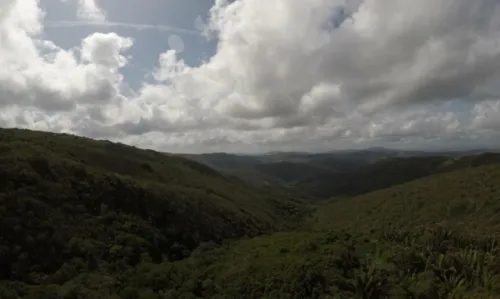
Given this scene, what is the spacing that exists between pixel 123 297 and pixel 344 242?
87.6 ft

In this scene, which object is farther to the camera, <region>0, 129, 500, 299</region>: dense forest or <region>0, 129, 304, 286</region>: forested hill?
<region>0, 129, 304, 286</region>: forested hill

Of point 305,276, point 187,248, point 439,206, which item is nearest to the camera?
point 305,276

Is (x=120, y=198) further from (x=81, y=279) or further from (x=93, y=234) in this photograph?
(x=81, y=279)

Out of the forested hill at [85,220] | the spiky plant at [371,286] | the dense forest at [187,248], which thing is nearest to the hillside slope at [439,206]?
the dense forest at [187,248]

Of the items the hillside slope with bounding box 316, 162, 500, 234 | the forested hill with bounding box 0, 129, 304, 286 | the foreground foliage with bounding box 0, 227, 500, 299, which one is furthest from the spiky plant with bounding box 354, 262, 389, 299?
the hillside slope with bounding box 316, 162, 500, 234

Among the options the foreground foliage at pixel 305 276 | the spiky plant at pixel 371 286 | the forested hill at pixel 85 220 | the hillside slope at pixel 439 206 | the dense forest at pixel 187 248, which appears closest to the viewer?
the spiky plant at pixel 371 286

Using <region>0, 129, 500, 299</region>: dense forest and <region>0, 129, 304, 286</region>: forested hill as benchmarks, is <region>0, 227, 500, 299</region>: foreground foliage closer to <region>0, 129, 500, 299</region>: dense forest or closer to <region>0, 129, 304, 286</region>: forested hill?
<region>0, 129, 500, 299</region>: dense forest

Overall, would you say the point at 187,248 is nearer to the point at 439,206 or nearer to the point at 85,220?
the point at 85,220

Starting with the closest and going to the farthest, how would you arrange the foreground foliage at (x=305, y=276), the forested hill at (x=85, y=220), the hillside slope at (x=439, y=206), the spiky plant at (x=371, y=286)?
the spiky plant at (x=371, y=286)
the foreground foliage at (x=305, y=276)
the forested hill at (x=85, y=220)
the hillside slope at (x=439, y=206)

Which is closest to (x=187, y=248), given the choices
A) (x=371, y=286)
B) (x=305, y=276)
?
(x=305, y=276)

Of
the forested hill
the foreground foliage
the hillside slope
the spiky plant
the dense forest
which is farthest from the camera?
the hillside slope

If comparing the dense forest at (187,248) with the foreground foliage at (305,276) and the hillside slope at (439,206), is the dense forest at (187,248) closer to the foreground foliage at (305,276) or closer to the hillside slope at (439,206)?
the foreground foliage at (305,276)

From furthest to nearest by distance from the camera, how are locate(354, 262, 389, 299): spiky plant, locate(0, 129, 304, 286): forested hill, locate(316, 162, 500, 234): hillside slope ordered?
1. locate(316, 162, 500, 234): hillside slope
2. locate(0, 129, 304, 286): forested hill
3. locate(354, 262, 389, 299): spiky plant

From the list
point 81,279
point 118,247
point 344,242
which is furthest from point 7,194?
point 344,242
